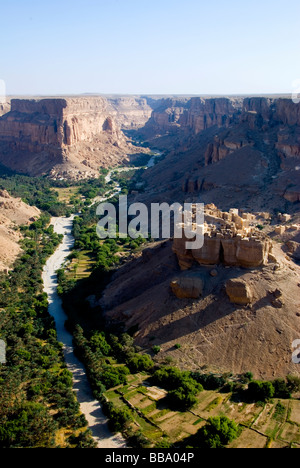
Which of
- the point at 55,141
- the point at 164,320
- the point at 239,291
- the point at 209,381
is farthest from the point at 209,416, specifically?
the point at 55,141

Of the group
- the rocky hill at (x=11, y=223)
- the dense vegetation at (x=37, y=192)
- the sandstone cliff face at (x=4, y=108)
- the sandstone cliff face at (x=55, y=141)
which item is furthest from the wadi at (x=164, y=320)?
the sandstone cliff face at (x=4, y=108)

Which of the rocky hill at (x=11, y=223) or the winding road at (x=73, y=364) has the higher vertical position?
the rocky hill at (x=11, y=223)

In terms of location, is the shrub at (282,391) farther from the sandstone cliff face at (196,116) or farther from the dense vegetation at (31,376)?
the sandstone cliff face at (196,116)

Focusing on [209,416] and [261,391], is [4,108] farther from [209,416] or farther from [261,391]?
A: [209,416]

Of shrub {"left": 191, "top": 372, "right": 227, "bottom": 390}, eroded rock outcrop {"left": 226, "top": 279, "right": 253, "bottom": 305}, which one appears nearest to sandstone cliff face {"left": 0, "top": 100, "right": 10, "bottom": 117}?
eroded rock outcrop {"left": 226, "top": 279, "right": 253, "bottom": 305}

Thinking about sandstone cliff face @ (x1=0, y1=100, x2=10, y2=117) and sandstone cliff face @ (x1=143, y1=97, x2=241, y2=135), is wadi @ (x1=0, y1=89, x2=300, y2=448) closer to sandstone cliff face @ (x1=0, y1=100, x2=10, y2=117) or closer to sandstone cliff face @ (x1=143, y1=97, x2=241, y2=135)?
sandstone cliff face @ (x1=143, y1=97, x2=241, y2=135)

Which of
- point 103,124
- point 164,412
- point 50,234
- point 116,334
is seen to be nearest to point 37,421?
point 164,412
